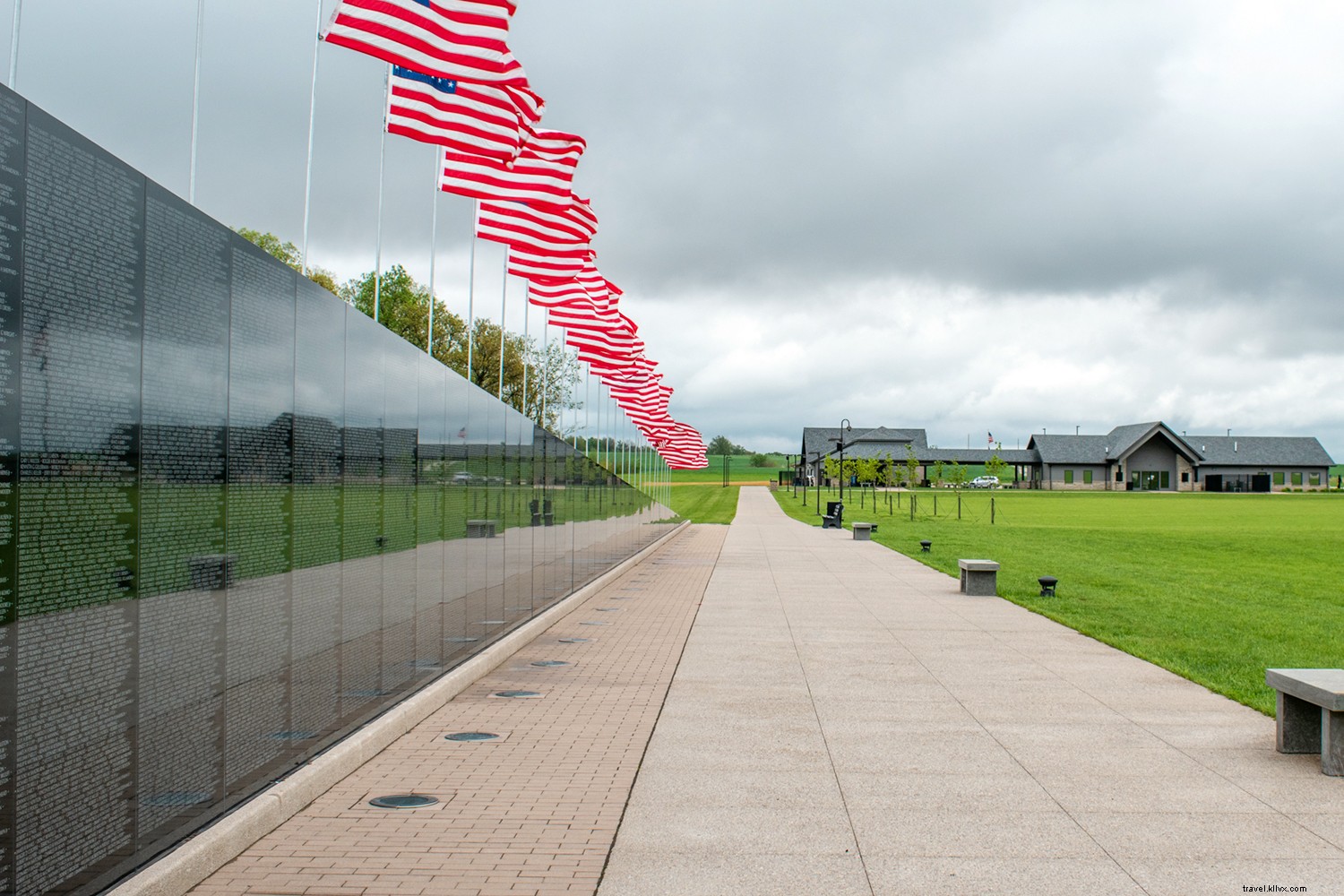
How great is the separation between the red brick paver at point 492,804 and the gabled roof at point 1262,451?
13066 centimetres

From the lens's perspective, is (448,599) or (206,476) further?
(448,599)

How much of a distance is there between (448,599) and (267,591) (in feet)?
13.9

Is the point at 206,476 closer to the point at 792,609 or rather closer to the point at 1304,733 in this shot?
the point at 1304,733

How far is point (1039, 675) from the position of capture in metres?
10.9

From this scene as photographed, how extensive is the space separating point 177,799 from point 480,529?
6.42 m

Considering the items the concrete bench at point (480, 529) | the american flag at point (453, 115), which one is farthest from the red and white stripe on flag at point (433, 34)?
the concrete bench at point (480, 529)

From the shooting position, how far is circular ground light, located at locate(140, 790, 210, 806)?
4.87m

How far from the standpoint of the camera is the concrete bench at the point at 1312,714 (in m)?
7.08

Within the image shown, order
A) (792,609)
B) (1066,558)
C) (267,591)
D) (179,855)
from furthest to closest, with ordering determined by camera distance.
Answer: (1066,558)
(792,609)
(267,591)
(179,855)

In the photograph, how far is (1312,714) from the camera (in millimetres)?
7730

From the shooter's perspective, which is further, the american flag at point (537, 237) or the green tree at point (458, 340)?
the green tree at point (458, 340)

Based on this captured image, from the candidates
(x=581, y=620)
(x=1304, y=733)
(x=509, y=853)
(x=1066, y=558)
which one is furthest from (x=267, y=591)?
(x=1066, y=558)

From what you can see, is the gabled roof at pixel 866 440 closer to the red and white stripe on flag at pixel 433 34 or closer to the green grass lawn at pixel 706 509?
the green grass lawn at pixel 706 509

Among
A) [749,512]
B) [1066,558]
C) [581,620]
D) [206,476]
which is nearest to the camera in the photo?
[206,476]
